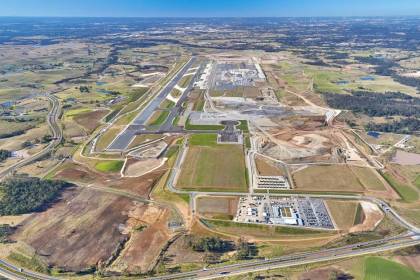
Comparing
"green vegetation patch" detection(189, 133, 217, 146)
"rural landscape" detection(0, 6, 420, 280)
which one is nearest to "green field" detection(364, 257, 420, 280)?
"rural landscape" detection(0, 6, 420, 280)

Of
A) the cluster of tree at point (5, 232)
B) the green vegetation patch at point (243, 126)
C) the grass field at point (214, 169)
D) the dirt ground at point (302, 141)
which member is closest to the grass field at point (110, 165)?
the grass field at point (214, 169)

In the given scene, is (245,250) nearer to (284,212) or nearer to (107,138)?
(284,212)

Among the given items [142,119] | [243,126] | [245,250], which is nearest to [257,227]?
[245,250]

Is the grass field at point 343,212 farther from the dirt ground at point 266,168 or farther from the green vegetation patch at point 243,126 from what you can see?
the green vegetation patch at point 243,126

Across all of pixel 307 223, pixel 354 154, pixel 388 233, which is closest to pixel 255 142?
pixel 354 154

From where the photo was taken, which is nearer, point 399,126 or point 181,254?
point 181,254

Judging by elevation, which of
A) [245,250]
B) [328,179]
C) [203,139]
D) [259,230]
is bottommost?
[259,230]
